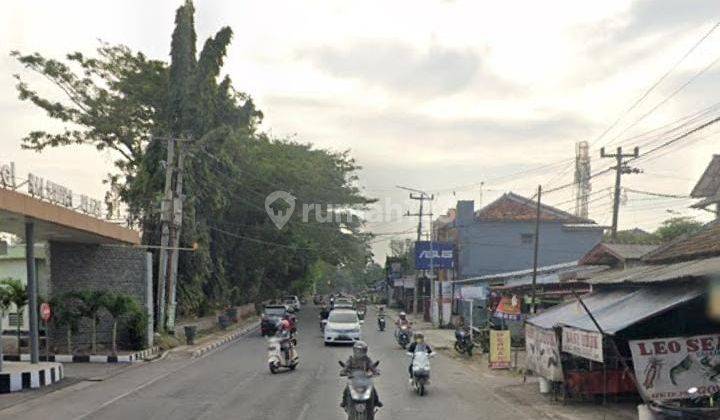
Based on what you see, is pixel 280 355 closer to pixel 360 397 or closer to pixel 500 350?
pixel 500 350

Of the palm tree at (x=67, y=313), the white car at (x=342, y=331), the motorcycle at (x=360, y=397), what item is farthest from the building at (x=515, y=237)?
the motorcycle at (x=360, y=397)

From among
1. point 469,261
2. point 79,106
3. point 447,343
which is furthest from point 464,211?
point 79,106

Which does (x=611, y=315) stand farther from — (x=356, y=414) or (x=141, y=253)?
(x=141, y=253)

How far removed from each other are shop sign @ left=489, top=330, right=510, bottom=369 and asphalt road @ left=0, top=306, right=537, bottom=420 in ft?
3.84

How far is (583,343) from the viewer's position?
13.2m

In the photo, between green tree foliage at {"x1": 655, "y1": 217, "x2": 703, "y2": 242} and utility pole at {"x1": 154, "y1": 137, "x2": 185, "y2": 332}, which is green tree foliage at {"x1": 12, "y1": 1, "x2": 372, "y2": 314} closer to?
utility pole at {"x1": 154, "y1": 137, "x2": 185, "y2": 332}

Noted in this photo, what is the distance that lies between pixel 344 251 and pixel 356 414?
52.5 m

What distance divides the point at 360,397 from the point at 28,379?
34.7 feet

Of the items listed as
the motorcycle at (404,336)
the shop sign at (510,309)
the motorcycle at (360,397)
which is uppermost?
the motorcycle at (360,397)

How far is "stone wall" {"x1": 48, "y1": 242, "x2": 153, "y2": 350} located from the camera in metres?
26.5

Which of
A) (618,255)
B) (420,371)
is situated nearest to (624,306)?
(420,371)

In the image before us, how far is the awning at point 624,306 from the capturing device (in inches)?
445

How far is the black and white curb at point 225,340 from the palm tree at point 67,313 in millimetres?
4821

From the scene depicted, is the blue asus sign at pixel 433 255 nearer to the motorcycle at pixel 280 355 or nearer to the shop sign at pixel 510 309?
the shop sign at pixel 510 309
